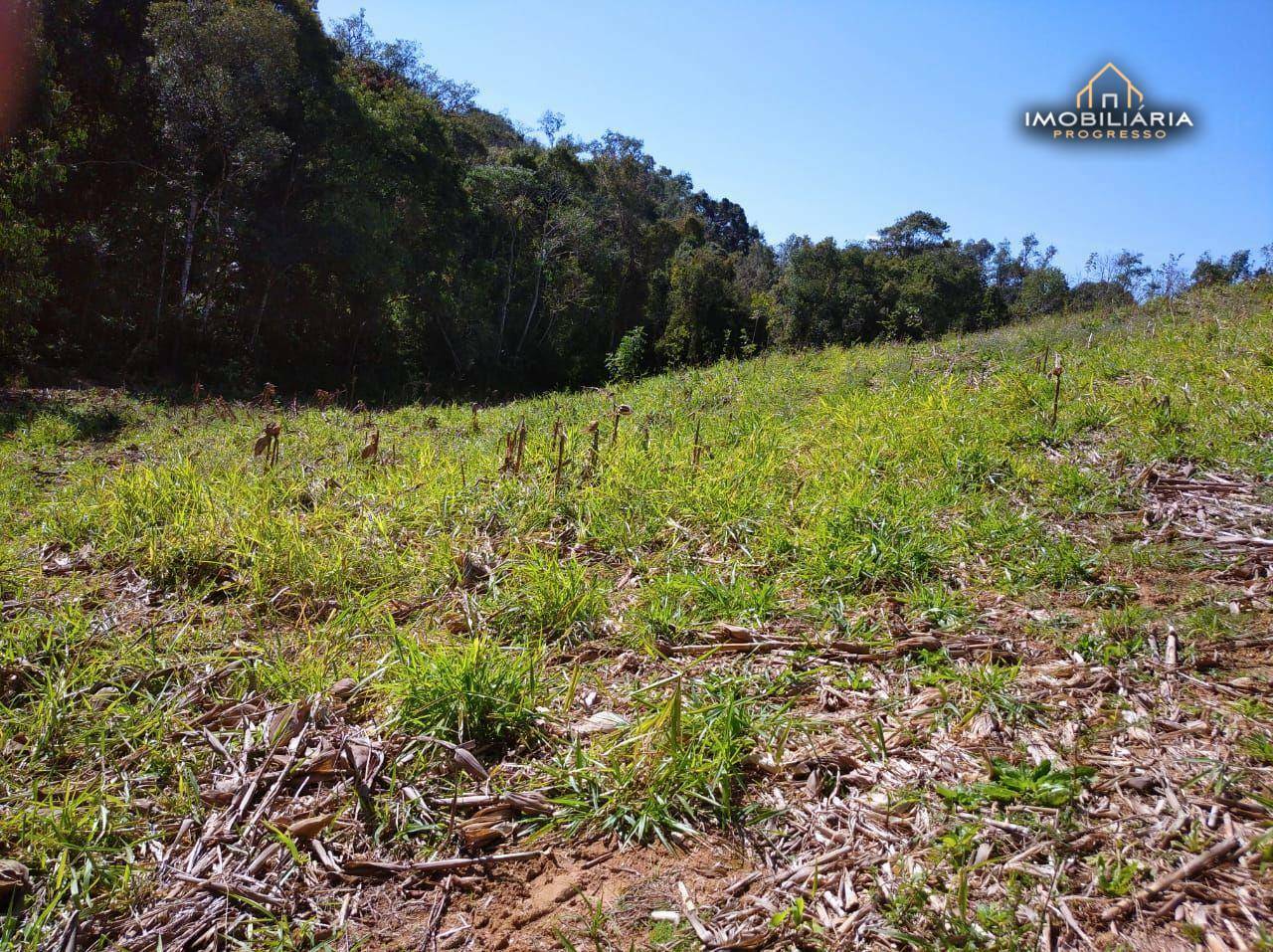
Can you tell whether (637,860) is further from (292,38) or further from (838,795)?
(292,38)

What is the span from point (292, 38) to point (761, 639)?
15392mm

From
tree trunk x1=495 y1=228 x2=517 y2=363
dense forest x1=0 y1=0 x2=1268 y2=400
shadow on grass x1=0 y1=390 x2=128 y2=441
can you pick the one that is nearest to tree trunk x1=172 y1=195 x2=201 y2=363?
→ dense forest x1=0 y1=0 x2=1268 y2=400

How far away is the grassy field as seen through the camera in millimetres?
1647

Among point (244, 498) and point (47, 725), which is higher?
point (244, 498)

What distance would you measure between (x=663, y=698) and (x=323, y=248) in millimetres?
15605

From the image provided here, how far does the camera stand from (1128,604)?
2.69 metres

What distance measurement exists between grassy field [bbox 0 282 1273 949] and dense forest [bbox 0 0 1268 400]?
7.42 metres

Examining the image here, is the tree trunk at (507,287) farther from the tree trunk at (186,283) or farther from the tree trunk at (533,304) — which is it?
the tree trunk at (186,283)

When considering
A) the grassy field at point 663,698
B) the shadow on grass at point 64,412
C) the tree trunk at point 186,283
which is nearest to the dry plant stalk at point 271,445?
the grassy field at point 663,698

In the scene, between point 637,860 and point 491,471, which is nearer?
point 637,860

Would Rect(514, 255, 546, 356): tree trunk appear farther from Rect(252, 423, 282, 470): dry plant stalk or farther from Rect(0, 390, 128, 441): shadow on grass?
Rect(252, 423, 282, 470): dry plant stalk

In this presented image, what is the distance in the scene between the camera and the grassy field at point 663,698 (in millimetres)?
1647

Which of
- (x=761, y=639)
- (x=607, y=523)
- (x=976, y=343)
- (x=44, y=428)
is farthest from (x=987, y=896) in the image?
(x=44, y=428)

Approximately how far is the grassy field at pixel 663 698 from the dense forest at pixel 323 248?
7423 millimetres
